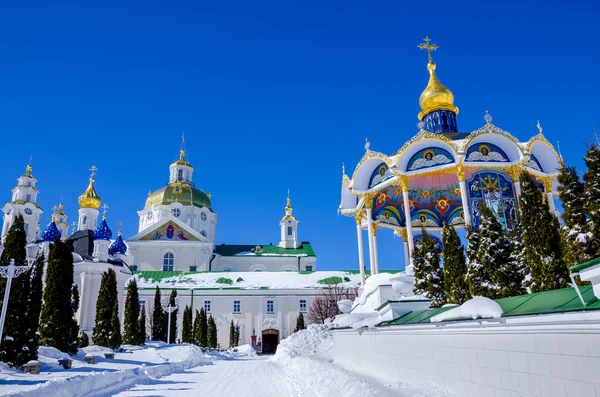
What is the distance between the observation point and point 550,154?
21500mm

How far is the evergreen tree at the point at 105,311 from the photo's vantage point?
2243cm

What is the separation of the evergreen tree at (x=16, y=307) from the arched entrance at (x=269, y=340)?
3316 centimetres

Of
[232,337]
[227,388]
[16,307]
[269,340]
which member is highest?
[16,307]

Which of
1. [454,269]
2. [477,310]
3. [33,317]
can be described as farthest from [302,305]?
[477,310]

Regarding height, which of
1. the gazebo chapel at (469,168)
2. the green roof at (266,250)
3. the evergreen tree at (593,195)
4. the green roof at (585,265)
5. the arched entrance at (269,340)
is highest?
the green roof at (266,250)

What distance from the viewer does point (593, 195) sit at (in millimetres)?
12367

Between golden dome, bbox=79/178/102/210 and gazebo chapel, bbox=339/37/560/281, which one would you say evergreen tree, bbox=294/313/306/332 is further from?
golden dome, bbox=79/178/102/210

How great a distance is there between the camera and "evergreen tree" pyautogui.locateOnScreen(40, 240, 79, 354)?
17.5 metres

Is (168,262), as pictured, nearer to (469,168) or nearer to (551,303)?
(469,168)

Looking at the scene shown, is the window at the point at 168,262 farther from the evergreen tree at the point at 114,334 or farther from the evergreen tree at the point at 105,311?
the evergreen tree at the point at 114,334

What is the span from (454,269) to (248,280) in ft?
114

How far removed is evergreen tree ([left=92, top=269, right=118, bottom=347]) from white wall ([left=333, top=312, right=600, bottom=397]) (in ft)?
59.1

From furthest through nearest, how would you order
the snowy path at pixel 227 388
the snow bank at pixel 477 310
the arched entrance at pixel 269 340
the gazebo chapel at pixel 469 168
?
the arched entrance at pixel 269 340, the gazebo chapel at pixel 469 168, the snowy path at pixel 227 388, the snow bank at pixel 477 310

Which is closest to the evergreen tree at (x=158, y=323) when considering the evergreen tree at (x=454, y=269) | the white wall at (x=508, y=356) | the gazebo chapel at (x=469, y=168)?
the gazebo chapel at (x=469, y=168)
